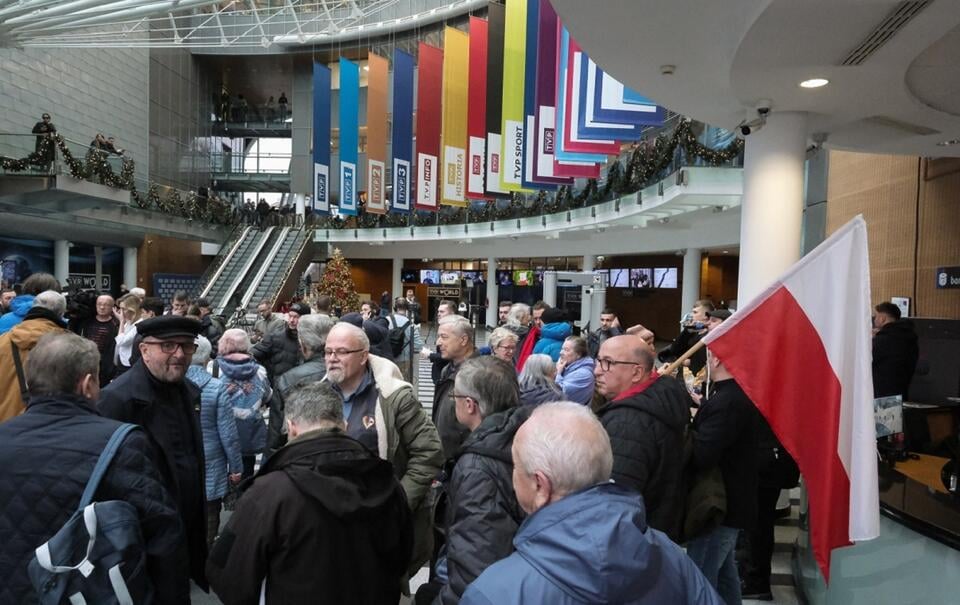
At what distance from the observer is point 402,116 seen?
1734 centimetres

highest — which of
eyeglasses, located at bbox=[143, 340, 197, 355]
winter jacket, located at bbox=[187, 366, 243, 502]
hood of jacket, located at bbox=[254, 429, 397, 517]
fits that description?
eyeglasses, located at bbox=[143, 340, 197, 355]

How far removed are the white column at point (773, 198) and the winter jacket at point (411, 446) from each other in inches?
123

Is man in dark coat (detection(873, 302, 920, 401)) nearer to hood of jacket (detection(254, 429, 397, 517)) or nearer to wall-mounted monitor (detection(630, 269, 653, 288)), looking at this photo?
hood of jacket (detection(254, 429, 397, 517))

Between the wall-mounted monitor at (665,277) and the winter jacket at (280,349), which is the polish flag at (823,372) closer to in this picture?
the winter jacket at (280,349)

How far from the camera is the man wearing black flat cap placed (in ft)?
8.84

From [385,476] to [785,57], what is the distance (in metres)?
3.40

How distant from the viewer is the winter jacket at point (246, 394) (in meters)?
4.07

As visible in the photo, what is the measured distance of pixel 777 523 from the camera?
5.13 meters

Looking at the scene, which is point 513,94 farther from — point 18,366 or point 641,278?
point 18,366

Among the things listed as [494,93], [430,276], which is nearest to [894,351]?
[494,93]

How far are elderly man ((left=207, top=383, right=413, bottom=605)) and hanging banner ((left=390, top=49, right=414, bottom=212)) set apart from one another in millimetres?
16072

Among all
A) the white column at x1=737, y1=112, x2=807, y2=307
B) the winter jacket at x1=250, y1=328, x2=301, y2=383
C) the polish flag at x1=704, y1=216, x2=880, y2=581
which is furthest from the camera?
the winter jacket at x1=250, y1=328, x2=301, y2=383

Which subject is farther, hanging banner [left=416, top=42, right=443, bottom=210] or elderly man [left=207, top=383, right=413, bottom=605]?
hanging banner [left=416, top=42, right=443, bottom=210]

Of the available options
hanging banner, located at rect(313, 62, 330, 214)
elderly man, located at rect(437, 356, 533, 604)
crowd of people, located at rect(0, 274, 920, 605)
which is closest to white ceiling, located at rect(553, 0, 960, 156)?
crowd of people, located at rect(0, 274, 920, 605)
